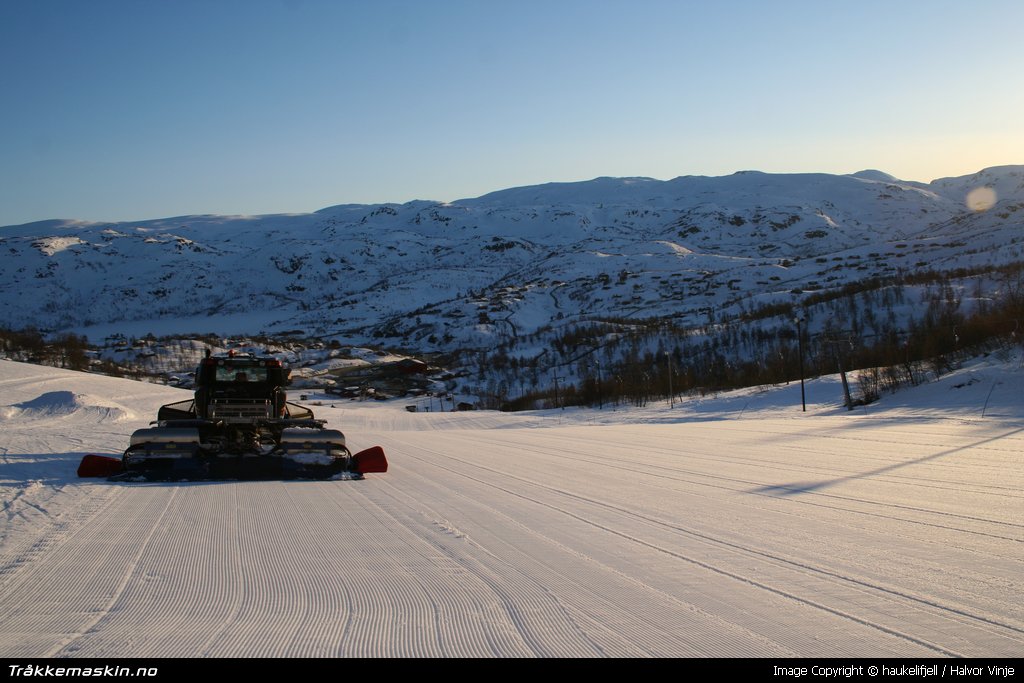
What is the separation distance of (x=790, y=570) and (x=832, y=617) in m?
1.24

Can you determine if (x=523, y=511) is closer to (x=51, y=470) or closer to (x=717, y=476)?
(x=717, y=476)

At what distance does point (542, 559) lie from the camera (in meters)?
7.23

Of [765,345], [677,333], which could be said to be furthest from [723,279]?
[765,345]

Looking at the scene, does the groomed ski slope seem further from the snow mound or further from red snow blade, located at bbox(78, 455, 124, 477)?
the snow mound

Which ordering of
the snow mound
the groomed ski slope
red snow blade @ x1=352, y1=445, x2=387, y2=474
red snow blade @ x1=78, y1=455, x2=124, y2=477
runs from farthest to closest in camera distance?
the snow mound, red snow blade @ x1=352, y1=445, x2=387, y2=474, red snow blade @ x1=78, y1=455, x2=124, y2=477, the groomed ski slope

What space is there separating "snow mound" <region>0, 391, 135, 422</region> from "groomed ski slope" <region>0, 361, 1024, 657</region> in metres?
17.3

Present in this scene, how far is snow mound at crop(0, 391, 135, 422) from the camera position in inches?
1184

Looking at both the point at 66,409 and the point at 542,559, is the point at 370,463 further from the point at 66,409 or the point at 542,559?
the point at 66,409

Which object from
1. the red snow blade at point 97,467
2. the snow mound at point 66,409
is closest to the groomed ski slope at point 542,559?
the red snow blade at point 97,467

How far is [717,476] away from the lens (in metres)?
12.6

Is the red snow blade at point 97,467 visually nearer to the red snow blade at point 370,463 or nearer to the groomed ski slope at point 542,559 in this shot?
the groomed ski slope at point 542,559

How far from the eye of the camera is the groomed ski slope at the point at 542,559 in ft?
16.6

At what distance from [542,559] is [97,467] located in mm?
9540

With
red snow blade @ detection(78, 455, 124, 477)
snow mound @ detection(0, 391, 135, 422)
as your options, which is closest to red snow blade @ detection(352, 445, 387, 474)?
red snow blade @ detection(78, 455, 124, 477)
